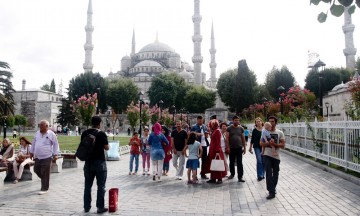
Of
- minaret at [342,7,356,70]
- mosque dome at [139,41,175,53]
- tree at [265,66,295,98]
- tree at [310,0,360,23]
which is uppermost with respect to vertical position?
mosque dome at [139,41,175,53]

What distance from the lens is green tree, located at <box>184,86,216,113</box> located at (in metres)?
Result: 57.1

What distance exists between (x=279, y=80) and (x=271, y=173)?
1837 inches

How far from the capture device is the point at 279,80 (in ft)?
167

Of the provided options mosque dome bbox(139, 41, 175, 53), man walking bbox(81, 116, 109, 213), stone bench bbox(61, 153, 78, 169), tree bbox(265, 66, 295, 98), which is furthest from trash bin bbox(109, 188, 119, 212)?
mosque dome bbox(139, 41, 175, 53)

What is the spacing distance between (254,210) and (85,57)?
2283 inches

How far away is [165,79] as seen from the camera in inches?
2356

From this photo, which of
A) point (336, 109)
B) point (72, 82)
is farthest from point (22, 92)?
point (336, 109)

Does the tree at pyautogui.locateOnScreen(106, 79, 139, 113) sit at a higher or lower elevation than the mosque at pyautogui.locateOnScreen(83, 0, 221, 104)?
lower

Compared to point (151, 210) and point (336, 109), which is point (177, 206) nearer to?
point (151, 210)

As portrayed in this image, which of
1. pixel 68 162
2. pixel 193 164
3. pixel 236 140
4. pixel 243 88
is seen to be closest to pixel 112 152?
A: pixel 68 162

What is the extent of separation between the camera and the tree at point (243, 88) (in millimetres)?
50031

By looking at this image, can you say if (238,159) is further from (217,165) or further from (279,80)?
(279,80)

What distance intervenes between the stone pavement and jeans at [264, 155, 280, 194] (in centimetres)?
22

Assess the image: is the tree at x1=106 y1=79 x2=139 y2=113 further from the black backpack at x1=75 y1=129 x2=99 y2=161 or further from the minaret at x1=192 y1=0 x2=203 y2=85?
the black backpack at x1=75 y1=129 x2=99 y2=161
